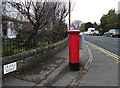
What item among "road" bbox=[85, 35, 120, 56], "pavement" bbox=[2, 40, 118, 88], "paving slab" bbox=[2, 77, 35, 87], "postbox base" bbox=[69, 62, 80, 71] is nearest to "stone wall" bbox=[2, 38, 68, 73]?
"pavement" bbox=[2, 40, 118, 88]

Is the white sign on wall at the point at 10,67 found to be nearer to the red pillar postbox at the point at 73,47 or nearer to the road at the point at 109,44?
the red pillar postbox at the point at 73,47

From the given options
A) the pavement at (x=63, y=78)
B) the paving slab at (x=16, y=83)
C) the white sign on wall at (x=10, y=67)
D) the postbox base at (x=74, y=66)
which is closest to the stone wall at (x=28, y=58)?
the white sign on wall at (x=10, y=67)

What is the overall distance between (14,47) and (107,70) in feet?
12.5

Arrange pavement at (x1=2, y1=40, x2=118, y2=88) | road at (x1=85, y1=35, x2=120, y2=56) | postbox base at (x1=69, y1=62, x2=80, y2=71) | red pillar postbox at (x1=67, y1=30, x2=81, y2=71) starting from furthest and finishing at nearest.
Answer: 1. road at (x1=85, y1=35, x2=120, y2=56)
2. postbox base at (x1=69, y1=62, x2=80, y2=71)
3. red pillar postbox at (x1=67, y1=30, x2=81, y2=71)
4. pavement at (x1=2, y1=40, x2=118, y2=88)

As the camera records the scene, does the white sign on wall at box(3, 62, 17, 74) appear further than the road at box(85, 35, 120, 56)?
No

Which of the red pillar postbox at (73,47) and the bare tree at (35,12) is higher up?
the bare tree at (35,12)

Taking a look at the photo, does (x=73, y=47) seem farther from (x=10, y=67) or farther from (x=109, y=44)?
(x=109, y=44)

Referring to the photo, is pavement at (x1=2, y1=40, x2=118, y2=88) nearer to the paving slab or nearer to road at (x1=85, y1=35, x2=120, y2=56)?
the paving slab

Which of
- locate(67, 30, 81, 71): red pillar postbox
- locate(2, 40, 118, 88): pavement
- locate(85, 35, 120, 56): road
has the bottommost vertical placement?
locate(2, 40, 118, 88): pavement

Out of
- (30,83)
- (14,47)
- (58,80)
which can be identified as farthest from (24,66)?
(58,80)

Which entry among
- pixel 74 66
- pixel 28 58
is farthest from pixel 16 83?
pixel 74 66

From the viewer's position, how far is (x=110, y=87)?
3621mm

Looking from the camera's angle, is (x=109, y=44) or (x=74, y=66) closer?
(x=74, y=66)

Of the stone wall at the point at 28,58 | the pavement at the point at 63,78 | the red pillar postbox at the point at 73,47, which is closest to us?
the pavement at the point at 63,78
